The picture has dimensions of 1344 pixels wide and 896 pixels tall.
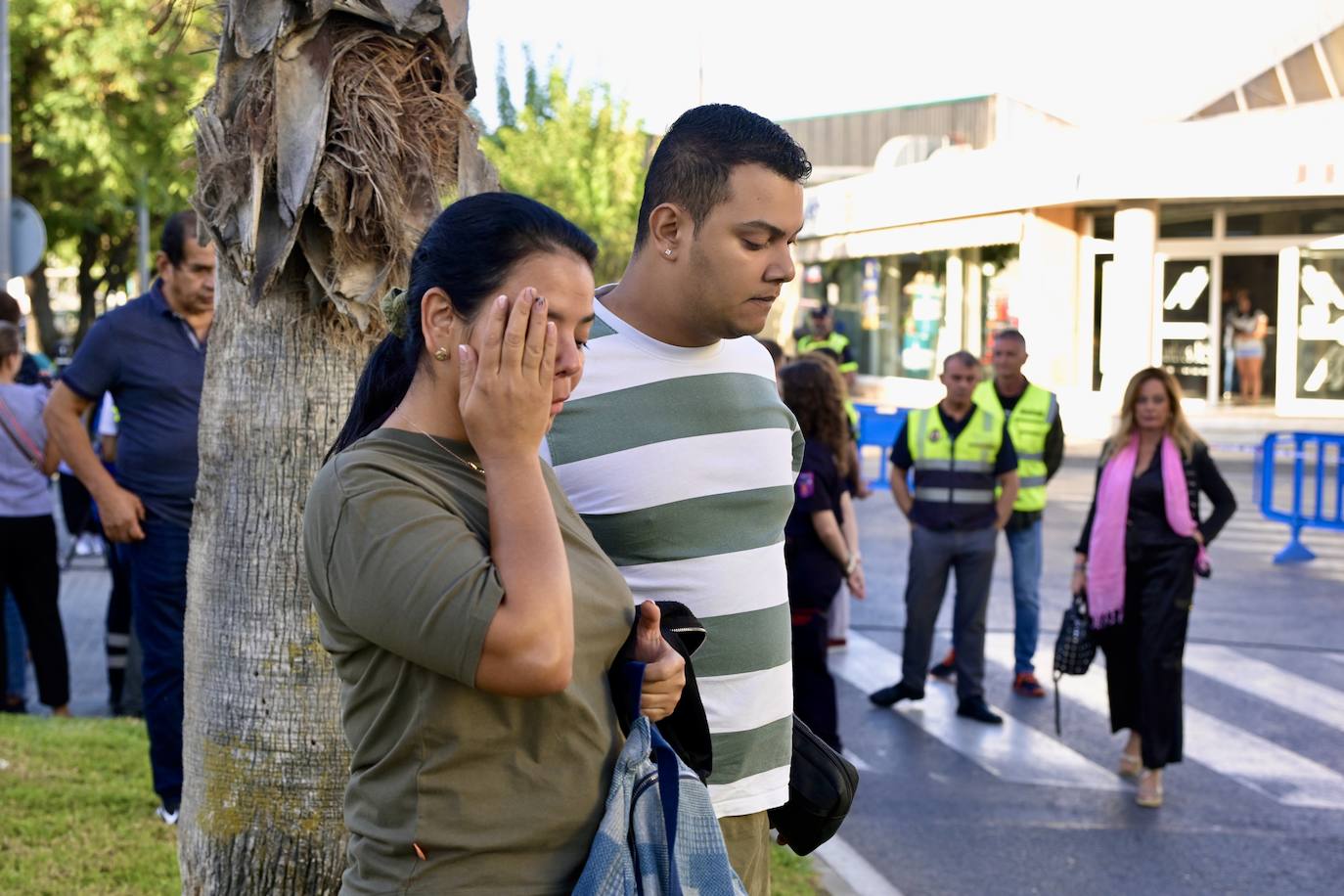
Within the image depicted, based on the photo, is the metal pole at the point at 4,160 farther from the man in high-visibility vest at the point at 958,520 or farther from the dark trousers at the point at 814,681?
the dark trousers at the point at 814,681

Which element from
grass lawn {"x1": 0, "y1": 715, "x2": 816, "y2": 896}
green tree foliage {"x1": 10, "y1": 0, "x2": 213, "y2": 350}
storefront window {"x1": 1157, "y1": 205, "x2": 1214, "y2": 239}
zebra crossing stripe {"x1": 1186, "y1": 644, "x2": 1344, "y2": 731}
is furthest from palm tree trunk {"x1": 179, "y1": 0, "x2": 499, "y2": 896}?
storefront window {"x1": 1157, "y1": 205, "x2": 1214, "y2": 239}

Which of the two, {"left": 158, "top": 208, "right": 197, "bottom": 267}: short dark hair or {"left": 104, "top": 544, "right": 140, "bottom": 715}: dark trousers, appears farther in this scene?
{"left": 104, "top": 544, "right": 140, "bottom": 715}: dark trousers

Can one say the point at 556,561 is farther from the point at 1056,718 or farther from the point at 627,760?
the point at 1056,718

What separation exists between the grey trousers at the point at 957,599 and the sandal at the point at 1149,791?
1497 mm

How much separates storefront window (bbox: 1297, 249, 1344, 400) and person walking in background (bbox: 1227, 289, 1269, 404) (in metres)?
0.60

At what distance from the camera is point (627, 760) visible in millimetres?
2141

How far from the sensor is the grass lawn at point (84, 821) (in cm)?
494

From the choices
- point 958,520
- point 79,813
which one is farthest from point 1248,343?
point 79,813

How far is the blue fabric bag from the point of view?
81.4 inches

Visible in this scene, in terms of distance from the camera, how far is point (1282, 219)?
83.1ft

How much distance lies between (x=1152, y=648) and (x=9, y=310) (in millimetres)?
6141

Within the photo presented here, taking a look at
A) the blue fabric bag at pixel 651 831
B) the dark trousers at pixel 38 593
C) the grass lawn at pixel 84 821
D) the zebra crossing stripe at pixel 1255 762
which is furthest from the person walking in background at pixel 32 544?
the blue fabric bag at pixel 651 831

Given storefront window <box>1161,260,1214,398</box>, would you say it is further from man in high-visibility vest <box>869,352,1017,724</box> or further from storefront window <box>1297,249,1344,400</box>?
man in high-visibility vest <box>869,352,1017,724</box>

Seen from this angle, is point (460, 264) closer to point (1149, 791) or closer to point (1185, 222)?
point (1149, 791)
